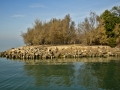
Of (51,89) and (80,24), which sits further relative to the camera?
(80,24)

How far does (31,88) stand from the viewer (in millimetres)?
22484

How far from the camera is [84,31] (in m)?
71.2

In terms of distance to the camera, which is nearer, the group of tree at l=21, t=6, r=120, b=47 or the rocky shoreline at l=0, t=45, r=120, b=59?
the rocky shoreline at l=0, t=45, r=120, b=59

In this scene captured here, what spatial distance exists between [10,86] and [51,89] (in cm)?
638

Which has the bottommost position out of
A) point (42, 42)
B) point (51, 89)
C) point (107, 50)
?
point (51, 89)

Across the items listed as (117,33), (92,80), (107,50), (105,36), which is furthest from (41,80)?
(117,33)

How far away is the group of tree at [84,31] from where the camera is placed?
6800cm

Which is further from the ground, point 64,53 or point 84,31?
point 84,31

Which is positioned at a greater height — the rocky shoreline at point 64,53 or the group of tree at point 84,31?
the group of tree at point 84,31

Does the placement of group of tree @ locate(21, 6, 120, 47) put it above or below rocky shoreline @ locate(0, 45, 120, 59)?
above

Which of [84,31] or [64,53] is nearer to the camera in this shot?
[64,53]

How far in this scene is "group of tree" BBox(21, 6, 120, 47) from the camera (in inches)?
2677

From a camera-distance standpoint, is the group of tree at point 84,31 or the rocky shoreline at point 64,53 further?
the group of tree at point 84,31

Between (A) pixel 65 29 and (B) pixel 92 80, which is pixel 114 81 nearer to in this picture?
(B) pixel 92 80
